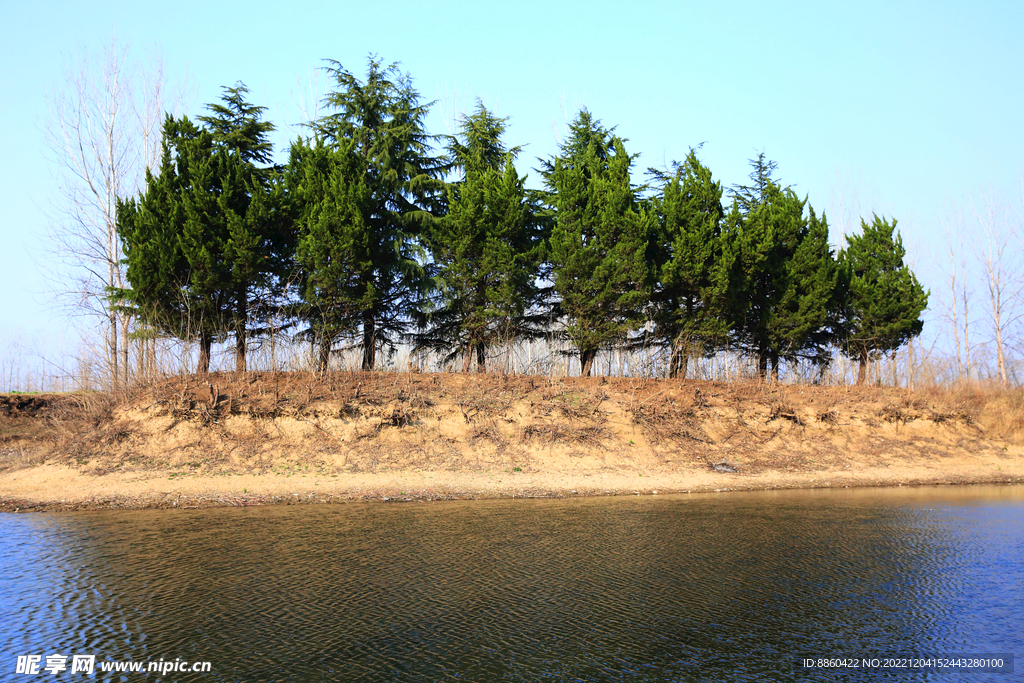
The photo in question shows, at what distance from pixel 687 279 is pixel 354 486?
15.7 metres

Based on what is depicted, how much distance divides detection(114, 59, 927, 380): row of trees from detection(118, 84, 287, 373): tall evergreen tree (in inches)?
2.5

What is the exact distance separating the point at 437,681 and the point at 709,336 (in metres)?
22.0

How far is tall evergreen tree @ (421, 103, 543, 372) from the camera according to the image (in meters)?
23.5

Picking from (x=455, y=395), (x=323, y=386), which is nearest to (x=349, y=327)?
(x=323, y=386)

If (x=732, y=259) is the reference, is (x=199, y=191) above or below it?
above

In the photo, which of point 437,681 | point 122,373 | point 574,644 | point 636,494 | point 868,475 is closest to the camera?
point 437,681

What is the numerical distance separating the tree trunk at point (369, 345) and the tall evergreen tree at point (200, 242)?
12.5 feet

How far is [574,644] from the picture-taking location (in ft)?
21.2

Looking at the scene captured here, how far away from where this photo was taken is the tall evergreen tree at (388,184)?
2405cm

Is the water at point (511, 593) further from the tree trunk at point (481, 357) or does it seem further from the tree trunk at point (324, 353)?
the tree trunk at point (481, 357)

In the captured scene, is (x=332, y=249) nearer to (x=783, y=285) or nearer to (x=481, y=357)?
(x=481, y=357)

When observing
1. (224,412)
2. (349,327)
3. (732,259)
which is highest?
(732,259)

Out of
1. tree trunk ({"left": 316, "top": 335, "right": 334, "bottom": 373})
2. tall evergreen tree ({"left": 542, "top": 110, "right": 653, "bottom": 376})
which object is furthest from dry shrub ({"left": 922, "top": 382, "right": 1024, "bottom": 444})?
tree trunk ({"left": 316, "top": 335, "right": 334, "bottom": 373})

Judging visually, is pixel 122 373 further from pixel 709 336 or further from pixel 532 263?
pixel 709 336
